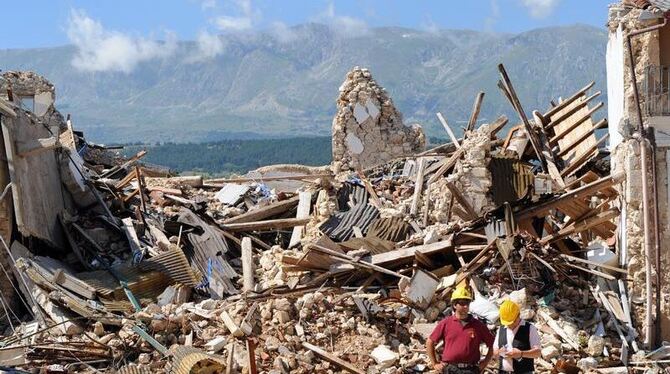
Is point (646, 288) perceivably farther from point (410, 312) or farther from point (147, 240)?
point (147, 240)

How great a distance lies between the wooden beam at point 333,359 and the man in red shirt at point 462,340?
231 cm

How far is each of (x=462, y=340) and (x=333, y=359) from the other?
8.94 ft

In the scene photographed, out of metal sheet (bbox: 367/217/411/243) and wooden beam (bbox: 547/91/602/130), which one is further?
wooden beam (bbox: 547/91/602/130)

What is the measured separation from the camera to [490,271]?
1209cm

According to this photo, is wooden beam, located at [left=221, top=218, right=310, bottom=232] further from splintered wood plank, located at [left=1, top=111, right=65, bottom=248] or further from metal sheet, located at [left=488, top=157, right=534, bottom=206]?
metal sheet, located at [left=488, top=157, right=534, bottom=206]

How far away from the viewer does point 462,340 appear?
8211mm

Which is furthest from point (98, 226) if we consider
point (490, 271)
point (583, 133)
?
point (583, 133)

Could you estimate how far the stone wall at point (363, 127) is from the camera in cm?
2108

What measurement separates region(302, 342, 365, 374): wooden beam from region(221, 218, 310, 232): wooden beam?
16.8 ft

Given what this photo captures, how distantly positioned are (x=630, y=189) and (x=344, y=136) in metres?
10.1

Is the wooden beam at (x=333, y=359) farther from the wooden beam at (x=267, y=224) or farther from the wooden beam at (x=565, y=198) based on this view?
the wooden beam at (x=267, y=224)

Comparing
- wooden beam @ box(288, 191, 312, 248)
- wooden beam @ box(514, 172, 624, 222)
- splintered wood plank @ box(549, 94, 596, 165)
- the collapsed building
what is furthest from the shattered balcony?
wooden beam @ box(288, 191, 312, 248)

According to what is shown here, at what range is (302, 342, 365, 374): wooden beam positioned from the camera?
10.5m

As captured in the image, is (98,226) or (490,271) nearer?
(490,271)
